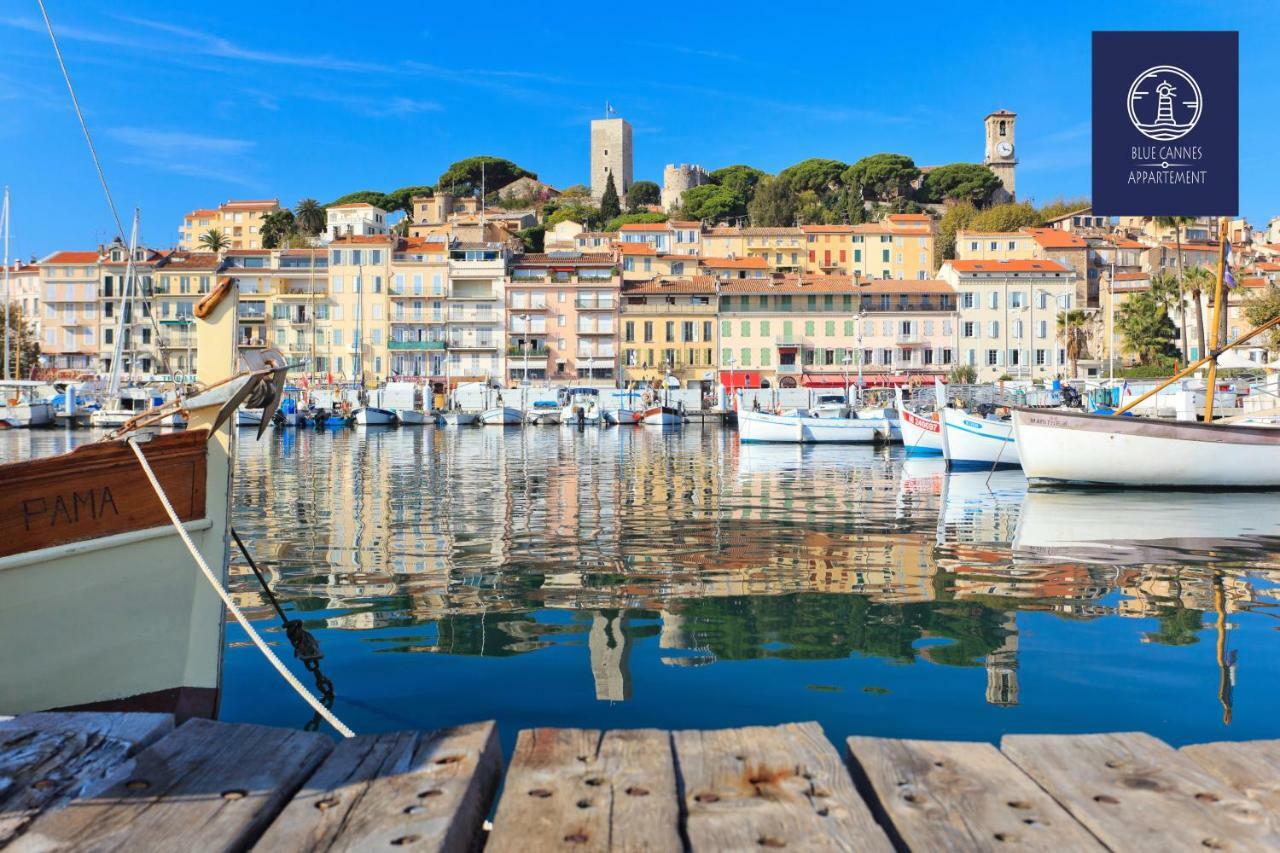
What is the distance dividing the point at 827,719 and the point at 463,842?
3.61 meters

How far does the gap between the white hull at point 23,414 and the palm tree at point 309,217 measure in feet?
157

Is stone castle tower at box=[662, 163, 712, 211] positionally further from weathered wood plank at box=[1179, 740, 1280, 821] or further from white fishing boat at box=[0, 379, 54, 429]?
weathered wood plank at box=[1179, 740, 1280, 821]

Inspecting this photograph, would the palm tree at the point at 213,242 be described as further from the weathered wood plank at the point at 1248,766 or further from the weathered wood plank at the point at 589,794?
the weathered wood plank at the point at 1248,766

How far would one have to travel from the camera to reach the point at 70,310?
93.1 meters

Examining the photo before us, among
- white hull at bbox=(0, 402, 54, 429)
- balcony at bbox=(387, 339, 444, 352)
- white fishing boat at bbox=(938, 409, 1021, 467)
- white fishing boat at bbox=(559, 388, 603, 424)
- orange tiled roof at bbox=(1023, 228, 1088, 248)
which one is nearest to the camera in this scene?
white fishing boat at bbox=(938, 409, 1021, 467)

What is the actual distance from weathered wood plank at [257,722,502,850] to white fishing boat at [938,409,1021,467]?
2794 cm

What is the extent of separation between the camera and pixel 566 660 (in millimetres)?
7488

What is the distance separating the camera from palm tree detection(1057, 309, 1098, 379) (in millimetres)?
78000

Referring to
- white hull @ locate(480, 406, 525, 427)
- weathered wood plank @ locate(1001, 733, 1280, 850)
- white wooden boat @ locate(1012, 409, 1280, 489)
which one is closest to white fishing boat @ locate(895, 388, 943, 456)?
white wooden boat @ locate(1012, 409, 1280, 489)

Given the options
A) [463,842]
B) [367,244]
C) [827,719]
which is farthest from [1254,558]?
[367,244]

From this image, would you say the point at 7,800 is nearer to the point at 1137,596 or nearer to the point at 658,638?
the point at 658,638

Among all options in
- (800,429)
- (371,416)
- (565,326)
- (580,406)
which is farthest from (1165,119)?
(565,326)

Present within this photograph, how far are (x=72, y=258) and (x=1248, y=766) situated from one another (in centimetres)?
10490

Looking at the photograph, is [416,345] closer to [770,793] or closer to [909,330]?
[909,330]
